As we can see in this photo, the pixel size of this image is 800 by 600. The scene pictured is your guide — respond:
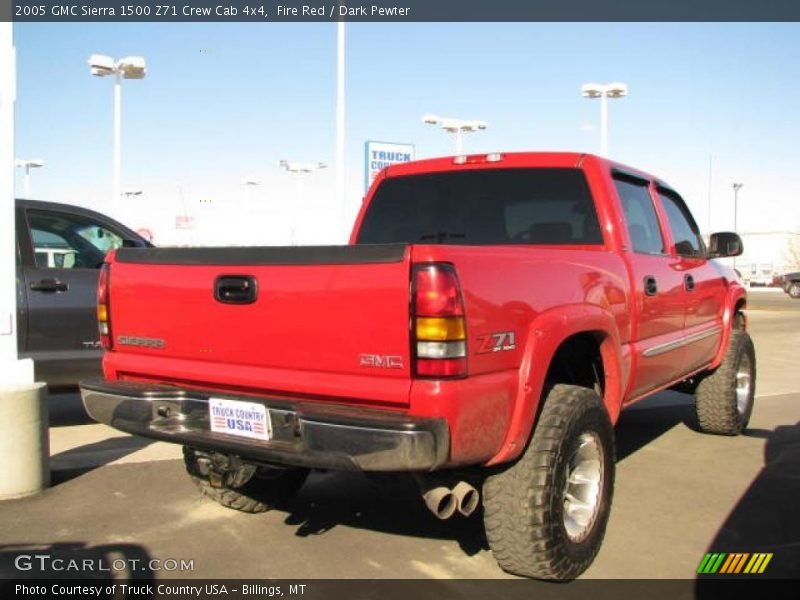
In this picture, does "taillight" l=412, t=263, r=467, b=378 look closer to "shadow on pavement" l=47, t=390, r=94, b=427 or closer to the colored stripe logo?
the colored stripe logo

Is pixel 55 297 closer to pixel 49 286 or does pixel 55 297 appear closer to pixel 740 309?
pixel 49 286

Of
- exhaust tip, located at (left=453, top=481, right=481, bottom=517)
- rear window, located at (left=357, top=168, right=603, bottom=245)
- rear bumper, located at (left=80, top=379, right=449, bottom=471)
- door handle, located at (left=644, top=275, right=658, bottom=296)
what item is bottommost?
exhaust tip, located at (left=453, top=481, right=481, bottom=517)

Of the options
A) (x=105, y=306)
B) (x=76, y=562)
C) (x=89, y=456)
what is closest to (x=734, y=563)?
(x=76, y=562)

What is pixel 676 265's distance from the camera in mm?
4898

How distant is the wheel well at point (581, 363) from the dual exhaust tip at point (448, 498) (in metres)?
0.80

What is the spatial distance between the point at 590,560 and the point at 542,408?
78cm

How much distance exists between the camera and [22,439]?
14.7 ft

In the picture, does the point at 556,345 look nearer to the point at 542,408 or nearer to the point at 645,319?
the point at 542,408

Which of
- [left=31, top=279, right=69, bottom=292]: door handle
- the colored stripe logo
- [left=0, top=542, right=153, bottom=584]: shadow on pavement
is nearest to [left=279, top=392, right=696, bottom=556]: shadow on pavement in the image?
[left=0, top=542, right=153, bottom=584]: shadow on pavement

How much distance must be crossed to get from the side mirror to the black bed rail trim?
3859 mm

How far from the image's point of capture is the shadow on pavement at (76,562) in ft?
11.2

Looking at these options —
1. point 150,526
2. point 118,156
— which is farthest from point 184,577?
point 118,156

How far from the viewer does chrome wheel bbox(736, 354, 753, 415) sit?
250 inches

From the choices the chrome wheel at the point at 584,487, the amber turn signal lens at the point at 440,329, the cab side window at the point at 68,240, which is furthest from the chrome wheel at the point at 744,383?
the cab side window at the point at 68,240
